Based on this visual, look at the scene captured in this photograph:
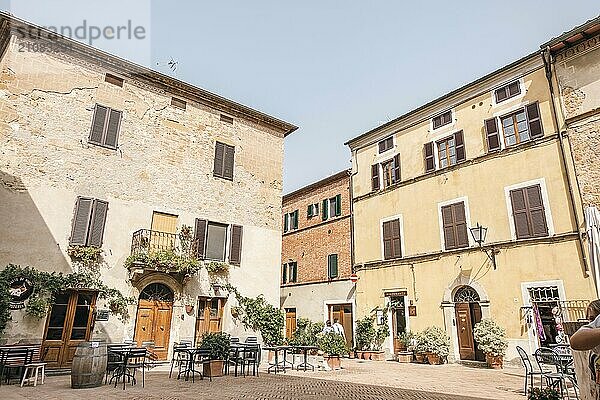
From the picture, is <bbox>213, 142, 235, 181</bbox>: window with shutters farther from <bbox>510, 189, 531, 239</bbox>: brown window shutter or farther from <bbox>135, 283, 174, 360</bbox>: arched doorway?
<bbox>510, 189, 531, 239</bbox>: brown window shutter

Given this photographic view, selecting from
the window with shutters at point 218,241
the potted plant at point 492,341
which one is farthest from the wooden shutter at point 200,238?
the potted plant at point 492,341

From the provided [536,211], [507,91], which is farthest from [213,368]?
[507,91]

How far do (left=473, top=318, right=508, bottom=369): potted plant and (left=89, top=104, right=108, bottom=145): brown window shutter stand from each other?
14074 mm

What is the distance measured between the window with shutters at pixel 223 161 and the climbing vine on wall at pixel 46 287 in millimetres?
5593

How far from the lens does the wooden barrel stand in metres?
8.35

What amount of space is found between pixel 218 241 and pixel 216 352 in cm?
489

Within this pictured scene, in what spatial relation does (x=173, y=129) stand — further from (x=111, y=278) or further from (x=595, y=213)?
(x=595, y=213)

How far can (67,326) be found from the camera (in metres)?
11.0

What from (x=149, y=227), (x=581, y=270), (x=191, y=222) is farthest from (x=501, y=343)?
(x=149, y=227)

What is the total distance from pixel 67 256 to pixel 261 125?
9016 mm

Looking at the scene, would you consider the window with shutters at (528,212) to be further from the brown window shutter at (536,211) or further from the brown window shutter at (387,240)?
the brown window shutter at (387,240)

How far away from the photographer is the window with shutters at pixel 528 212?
13.1 m

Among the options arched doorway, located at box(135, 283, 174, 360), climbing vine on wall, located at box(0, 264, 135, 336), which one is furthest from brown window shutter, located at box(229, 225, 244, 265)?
climbing vine on wall, located at box(0, 264, 135, 336)

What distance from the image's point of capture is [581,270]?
11875mm
